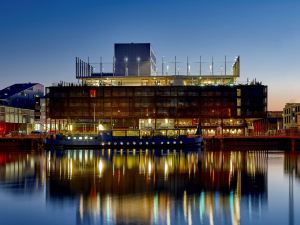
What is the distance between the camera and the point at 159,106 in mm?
173375

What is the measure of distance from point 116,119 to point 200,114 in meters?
28.1

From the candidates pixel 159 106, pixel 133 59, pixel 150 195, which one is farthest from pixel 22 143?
pixel 150 195

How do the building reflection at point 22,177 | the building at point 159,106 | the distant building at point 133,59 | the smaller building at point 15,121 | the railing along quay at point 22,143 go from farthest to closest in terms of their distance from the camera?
the distant building at point 133,59 < the building at point 159,106 < the smaller building at point 15,121 < the railing along quay at point 22,143 < the building reflection at point 22,177

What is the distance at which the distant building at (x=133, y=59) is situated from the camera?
179875mm

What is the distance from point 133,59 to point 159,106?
20.7 meters

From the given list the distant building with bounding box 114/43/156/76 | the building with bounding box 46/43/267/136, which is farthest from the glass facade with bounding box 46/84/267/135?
the distant building with bounding box 114/43/156/76

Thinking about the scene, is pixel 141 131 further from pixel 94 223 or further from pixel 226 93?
pixel 94 223

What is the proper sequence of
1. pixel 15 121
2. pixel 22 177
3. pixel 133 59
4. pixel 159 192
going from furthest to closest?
pixel 133 59 → pixel 15 121 → pixel 22 177 → pixel 159 192

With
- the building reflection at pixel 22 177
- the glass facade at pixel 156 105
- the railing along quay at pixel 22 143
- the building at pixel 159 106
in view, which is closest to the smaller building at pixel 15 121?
the building at pixel 159 106

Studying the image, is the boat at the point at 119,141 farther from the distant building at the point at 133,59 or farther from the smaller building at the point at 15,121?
the distant building at the point at 133,59

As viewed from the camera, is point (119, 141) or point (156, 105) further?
point (156, 105)

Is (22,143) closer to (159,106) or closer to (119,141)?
(119,141)

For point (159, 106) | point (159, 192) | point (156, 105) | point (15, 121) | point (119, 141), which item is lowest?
point (159, 192)

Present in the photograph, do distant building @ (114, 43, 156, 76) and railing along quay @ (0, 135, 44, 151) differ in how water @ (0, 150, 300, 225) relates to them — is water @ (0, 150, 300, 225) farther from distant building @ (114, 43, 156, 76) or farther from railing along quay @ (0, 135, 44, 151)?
distant building @ (114, 43, 156, 76)
